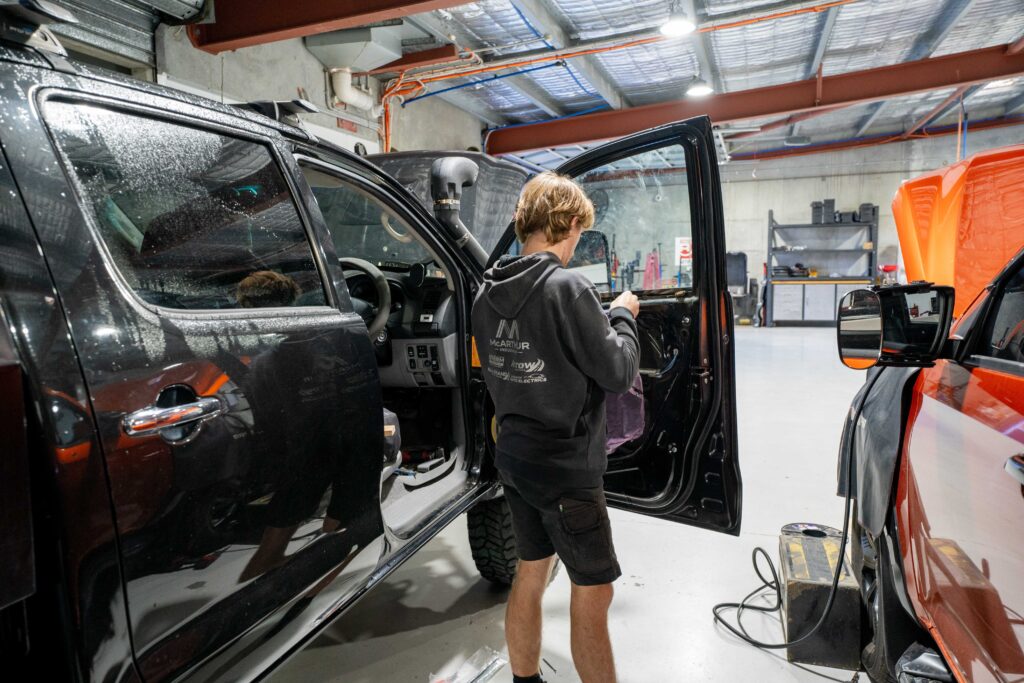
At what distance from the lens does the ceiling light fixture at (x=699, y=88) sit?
800cm

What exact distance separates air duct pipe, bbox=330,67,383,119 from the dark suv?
4.68 metres

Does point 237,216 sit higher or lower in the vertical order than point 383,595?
higher

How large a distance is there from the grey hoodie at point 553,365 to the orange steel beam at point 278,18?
355 centimetres

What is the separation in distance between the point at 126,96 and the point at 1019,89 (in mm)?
13040

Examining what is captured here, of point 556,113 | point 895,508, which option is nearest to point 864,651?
point 895,508

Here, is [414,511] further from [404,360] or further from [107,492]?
[107,492]

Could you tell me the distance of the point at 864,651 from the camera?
5.87ft

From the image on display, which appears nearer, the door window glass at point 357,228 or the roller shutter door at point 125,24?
the door window glass at point 357,228

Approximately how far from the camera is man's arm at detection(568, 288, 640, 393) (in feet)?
4.74

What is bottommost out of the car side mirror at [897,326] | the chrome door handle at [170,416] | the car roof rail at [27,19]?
the chrome door handle at [170,416]

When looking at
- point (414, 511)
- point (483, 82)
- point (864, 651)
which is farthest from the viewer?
point (483, 82)

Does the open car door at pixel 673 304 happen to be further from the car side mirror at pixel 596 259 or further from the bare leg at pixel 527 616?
the bare leg at pixel 527 616

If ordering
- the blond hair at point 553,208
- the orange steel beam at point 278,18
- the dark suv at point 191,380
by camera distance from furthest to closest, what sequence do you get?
the orange steel beam at point 278,18 < the blond hair at point 553,208 < the dark suv at point 191,380

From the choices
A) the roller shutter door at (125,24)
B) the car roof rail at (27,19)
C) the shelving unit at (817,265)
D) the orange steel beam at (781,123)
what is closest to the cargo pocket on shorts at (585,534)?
the car roof rail at (27,19)
